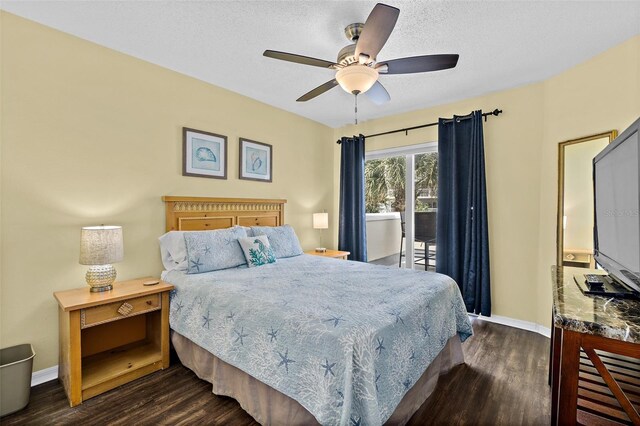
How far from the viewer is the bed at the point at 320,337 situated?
1.40 meters

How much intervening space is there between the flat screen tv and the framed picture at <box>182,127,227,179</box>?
322 cm

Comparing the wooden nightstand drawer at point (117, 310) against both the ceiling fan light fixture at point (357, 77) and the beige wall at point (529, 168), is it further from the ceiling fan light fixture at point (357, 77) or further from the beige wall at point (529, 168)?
the beige wall at point (529, 168)

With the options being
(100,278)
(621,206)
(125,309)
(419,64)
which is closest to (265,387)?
(125,309)

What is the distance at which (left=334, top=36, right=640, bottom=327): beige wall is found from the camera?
2.74 meters

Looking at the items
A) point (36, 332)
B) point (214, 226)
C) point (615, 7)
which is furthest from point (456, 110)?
point (36, 332)

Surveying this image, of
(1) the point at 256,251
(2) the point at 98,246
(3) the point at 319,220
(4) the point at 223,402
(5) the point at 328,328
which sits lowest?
(4) the point at 223,402

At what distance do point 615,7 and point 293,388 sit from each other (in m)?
3.17

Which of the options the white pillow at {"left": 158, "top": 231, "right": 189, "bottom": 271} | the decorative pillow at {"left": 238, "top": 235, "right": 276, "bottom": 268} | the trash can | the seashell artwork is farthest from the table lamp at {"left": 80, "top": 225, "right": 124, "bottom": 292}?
the seashell artwork

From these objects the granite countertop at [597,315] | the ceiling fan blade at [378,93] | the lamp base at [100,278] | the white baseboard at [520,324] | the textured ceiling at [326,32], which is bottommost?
the white baseboard at [520,324]

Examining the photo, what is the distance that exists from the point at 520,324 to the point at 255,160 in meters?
3.63

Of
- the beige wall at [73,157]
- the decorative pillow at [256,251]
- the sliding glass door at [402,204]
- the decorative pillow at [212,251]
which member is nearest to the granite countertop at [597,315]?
the decorative pillow at [256,251]

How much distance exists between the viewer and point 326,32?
88.4 inches

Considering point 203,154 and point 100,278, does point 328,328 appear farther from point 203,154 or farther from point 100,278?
point 203,154

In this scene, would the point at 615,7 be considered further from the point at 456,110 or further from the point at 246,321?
the point at 246,321
